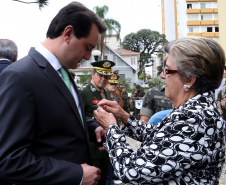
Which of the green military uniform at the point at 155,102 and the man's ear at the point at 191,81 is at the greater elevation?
the man's ear at the point at 191,81

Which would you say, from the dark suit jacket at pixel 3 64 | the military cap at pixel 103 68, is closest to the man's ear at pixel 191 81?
the dark suit jacket at pixel 3 64

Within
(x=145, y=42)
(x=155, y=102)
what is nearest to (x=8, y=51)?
(x=155, y=102)

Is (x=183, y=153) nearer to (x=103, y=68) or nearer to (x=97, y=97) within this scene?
(x=97, y=97)

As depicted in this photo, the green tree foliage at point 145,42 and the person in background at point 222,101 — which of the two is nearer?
the person in background at point 222,101

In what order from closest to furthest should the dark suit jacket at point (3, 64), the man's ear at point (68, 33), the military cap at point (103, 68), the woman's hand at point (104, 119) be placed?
the man's ear at point (68, 33) < the woman's hand at point (104, 119) < the dark suit jacket at point (3, 64) < the military cap at point (103, 68)

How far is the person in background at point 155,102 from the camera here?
4168mm

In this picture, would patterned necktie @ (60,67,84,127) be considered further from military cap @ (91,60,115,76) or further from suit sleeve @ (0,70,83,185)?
military cap @ (91,60,115,76)

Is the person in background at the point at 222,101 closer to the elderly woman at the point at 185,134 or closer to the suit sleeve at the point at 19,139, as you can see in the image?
the elderly woman at the point at 185,134

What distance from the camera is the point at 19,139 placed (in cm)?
131

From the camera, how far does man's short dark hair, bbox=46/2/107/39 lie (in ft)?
5.39

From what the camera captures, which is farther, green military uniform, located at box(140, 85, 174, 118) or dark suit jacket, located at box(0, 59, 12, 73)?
green military uniform, located at box(140, 85, 174, 118)

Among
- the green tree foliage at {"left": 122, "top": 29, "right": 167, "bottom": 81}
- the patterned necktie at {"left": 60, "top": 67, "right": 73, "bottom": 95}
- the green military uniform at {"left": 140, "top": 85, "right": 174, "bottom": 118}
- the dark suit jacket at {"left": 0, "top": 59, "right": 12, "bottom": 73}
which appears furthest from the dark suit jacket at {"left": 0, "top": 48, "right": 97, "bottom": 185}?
the green tree foliage at {"left": 122, "top": 29, "right": 167, "bottom": 81}

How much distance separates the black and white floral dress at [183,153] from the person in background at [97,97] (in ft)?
7.25

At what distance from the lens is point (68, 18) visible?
1.64 meters
